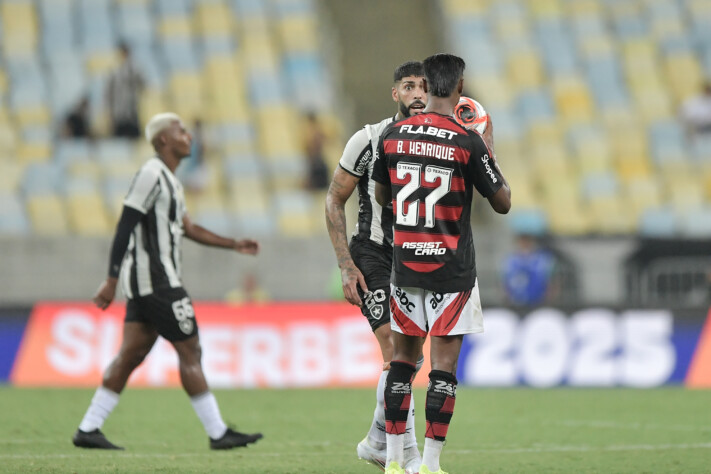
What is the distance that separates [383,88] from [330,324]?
29.3 feet

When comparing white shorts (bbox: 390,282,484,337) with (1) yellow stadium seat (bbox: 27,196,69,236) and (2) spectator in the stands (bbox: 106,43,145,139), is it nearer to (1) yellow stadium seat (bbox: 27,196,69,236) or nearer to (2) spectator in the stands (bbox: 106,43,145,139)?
(1) yellow stadium seat (bbox: 27,196,69,236)

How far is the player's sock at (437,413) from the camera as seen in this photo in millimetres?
7020

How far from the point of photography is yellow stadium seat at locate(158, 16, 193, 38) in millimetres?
23891

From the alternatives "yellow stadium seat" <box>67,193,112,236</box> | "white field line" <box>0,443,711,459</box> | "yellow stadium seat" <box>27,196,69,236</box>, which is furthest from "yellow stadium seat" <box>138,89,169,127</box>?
"white field line" <box>0,443,711,459</box>

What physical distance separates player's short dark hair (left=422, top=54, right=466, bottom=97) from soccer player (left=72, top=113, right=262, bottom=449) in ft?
9.37

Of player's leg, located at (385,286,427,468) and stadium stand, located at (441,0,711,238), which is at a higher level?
stadium stand, located at (441,0,711,238)

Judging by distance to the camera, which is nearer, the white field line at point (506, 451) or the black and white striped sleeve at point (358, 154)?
the black and white striped sleeve at point (358, 154)

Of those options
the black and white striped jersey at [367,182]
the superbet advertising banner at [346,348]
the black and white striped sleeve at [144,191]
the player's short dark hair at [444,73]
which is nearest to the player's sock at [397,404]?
the black and white striped jersey at [367,182]

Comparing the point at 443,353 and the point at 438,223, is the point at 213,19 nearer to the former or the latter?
the point at 438,223

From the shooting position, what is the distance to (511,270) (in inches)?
717

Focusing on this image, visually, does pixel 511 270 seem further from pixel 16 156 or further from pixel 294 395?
pixel 16 156

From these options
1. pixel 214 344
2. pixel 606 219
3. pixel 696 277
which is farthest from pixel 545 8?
pixel 214 344

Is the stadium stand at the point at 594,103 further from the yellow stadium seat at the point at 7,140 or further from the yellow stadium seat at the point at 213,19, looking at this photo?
the yellow stadium seat at the point at 7,140

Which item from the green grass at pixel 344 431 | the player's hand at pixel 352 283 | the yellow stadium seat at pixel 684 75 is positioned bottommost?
the green grass at pixel 344 431
